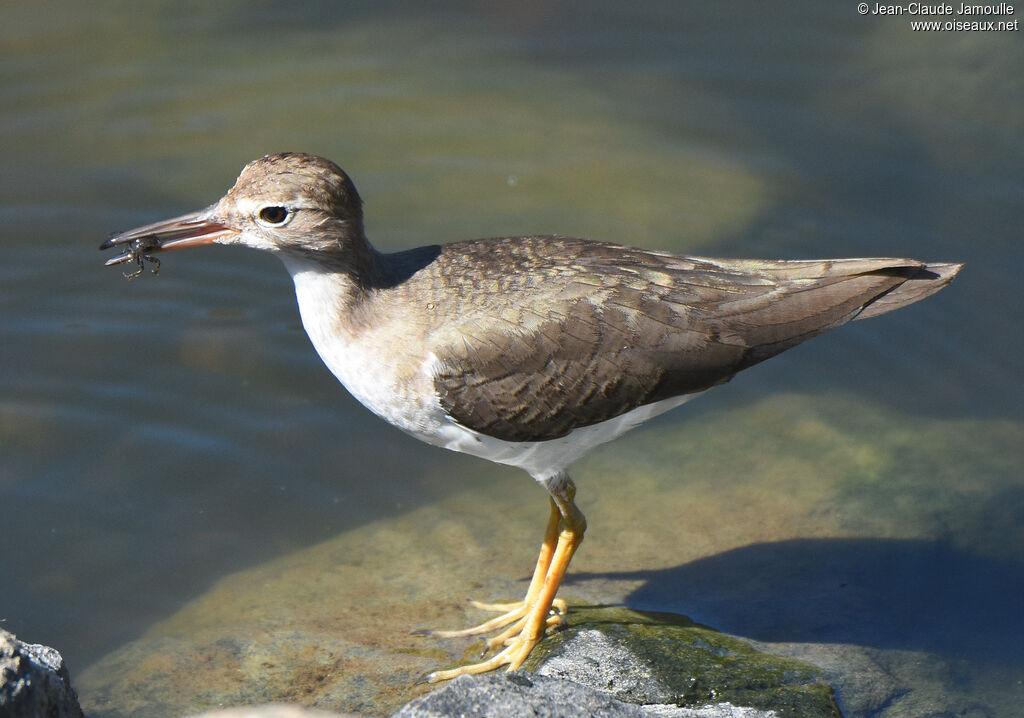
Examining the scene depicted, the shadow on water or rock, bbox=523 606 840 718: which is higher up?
rock, bbox=523 606 840 718

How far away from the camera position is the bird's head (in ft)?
18.0

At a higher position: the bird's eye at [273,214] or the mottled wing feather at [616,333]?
the bird's eye at [273,214]

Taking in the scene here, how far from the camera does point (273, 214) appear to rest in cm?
549

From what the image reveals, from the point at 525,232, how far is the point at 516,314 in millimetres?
3580

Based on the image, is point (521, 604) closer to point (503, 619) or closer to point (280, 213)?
point (503, 619)

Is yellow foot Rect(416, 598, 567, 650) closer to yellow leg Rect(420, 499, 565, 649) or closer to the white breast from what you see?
yellow leg Rect(420, 499, 565, 649)

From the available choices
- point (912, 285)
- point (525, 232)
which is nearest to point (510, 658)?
point (912, 285)

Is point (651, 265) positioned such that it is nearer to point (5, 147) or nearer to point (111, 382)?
point (111, 382)

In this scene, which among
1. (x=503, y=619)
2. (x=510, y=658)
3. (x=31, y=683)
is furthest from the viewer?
(x=503, y=619)

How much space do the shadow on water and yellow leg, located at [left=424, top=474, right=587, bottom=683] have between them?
1.46 ft

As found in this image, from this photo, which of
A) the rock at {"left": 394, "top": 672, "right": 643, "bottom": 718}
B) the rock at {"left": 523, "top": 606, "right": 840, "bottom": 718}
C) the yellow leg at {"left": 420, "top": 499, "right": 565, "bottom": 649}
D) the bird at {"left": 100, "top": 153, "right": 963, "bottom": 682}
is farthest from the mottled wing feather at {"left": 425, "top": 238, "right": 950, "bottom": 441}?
the rock at {"left": 394, "top": 672, "right": 643, "bottom": 718}

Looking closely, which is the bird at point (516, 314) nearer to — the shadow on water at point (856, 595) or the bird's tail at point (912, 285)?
the bird's tail at point (912, 285)

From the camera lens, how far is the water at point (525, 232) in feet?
22.4

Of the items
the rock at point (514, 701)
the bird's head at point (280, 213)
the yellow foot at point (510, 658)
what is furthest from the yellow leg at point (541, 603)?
the bird's head at point (280, 213)
